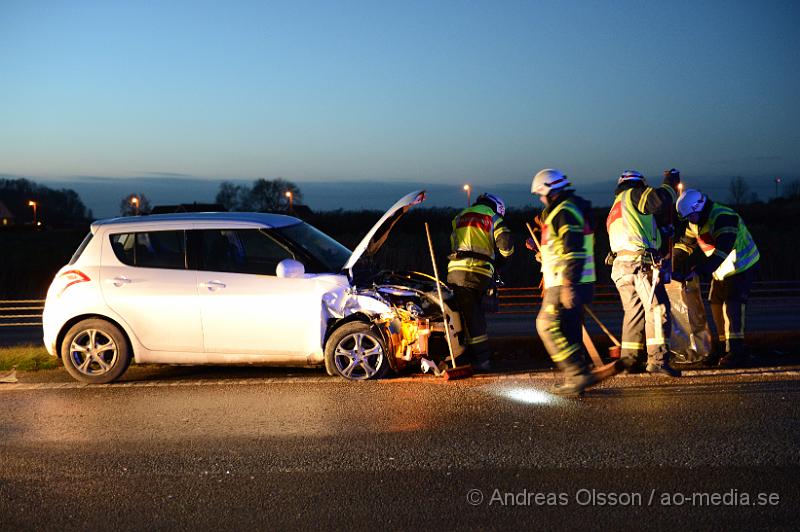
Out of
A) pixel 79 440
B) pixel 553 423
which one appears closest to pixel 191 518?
pixel 79 440

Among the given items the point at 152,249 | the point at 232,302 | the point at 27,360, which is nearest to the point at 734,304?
the point at 232,302

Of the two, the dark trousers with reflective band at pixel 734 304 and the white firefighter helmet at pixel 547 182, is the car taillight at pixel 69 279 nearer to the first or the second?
the white firefighter helmet at pixel 547 182

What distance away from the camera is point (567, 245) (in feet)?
24.6

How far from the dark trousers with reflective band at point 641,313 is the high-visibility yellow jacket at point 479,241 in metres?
1.15

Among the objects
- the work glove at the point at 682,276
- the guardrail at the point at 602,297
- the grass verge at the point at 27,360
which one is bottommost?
the guardrail at the point at 602,297

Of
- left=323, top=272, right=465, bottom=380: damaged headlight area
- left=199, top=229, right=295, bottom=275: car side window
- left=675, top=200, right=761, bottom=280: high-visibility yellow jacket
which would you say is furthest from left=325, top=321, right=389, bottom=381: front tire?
left=675, top=200, right=761, bottom=280: high-visibility yellow jacket

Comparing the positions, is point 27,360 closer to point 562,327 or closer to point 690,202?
point 562,327

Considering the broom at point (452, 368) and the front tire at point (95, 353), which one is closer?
the broom at point (452, 368)

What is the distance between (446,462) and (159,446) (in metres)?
2.15

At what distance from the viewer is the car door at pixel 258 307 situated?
Answer: 8797 mm

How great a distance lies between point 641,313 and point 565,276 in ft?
4.31

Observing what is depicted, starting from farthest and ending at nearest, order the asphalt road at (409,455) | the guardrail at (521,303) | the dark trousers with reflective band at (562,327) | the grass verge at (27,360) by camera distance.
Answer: the guardrail at (521,303) < the grass verge at (27,360) < the dark trousers with reflective band at (562,327) < the asphalt road at (409,455)

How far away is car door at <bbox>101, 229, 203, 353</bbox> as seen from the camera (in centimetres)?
902

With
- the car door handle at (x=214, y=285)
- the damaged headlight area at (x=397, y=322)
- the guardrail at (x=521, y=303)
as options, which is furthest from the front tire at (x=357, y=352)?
the guardrail at (x=521, y=303)
